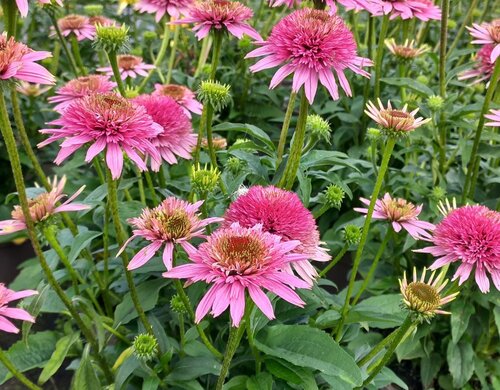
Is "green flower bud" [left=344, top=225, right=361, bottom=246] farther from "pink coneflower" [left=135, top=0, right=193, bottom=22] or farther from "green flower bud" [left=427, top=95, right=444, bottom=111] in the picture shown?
"pink coneflower" [left=135, top=0, right=193, bottom=22]

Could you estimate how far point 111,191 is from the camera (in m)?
0.95

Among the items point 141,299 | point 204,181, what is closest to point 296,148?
point 204,181

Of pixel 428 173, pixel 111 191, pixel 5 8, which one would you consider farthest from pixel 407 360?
pixel 5 8

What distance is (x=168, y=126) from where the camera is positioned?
121cm

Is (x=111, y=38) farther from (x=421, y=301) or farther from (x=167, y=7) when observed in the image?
(x=421, y=301)

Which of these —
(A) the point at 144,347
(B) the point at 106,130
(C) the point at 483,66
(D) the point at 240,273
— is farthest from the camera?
(C) the point at 483,66

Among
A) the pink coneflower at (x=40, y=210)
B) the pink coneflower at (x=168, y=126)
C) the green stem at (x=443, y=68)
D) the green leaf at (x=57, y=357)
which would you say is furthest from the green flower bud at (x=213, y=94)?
the green stem at (x=443, y=68)

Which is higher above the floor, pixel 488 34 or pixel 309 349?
pixel 488 34

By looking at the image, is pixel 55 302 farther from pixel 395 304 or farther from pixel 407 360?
pixel 407 360

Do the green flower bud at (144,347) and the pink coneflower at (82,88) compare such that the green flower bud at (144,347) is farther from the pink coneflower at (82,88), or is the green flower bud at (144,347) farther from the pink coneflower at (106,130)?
the pink coneflower at (82,88)

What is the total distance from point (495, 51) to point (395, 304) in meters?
0.64

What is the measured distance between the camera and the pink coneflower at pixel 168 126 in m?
1.20

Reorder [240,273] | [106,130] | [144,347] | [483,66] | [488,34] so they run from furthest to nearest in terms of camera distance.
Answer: [483,66] → [488,34] → [144,347] → [106,130] → [240,273]

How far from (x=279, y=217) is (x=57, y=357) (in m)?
0.63
